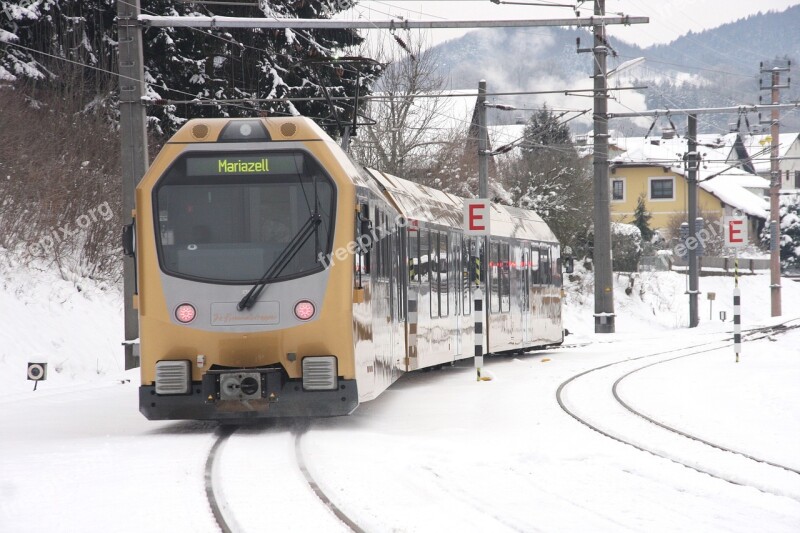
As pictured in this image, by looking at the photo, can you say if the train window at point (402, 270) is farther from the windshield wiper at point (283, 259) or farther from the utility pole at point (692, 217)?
the utility pole at point (692, 217)

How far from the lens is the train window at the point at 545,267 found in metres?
25.4

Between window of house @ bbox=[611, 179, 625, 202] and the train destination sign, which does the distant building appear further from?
the train destination sign

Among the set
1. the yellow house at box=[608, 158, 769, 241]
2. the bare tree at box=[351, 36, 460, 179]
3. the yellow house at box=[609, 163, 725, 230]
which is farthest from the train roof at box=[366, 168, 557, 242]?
the yellow house at box=[609, 163, 725, 230]

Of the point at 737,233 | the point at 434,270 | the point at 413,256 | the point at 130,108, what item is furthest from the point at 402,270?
the point at 737,233

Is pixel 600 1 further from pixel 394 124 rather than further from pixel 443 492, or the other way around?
pixel 443 492

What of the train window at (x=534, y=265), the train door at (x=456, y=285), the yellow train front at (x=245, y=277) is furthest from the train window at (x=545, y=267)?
the yellow train front at (x=245, y=277)

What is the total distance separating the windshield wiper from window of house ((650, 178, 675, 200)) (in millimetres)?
82873

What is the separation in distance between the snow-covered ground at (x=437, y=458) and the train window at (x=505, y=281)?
9.23ft

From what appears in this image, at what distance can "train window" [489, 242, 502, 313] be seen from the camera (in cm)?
2122

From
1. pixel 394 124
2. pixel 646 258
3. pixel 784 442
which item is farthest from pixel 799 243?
pixel 784 442

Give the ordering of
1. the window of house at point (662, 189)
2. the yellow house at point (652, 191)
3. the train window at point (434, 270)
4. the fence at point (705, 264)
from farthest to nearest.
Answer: the window of house at point (662, 189) → the yellow house at point (652, 191) → the fence at point (705, 264) → the train window at point (434, 270)

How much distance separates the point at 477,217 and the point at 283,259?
7237mm

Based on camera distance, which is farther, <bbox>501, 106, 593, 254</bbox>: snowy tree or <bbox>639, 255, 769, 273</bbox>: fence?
<bbox>639, 255, 769, 273</bbox>: fence

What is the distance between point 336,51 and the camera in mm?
34281
